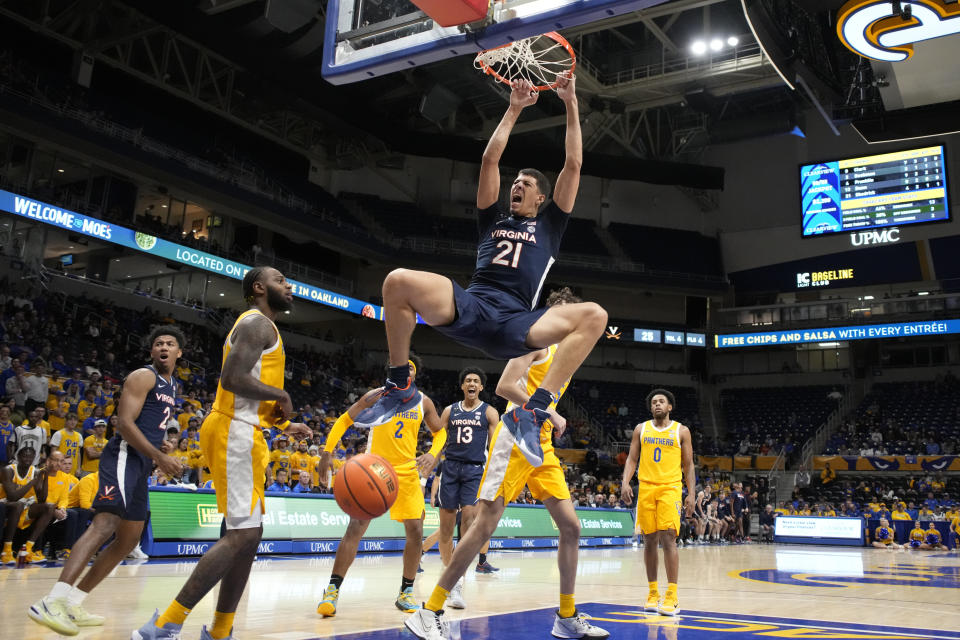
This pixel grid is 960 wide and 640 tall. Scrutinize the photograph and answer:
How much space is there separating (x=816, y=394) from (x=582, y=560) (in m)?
27.1

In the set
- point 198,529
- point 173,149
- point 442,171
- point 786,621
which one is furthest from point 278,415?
point 442,171

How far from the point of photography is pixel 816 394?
3631 cm

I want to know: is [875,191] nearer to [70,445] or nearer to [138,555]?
[138,555]

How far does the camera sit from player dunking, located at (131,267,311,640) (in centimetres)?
403

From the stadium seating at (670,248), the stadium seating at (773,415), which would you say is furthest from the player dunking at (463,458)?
the stadium seating at (670,248)

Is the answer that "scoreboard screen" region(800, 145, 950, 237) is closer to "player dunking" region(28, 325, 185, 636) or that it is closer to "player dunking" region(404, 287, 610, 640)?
"player dunking" region(404, 287, 610, 640)

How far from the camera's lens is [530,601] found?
23.3ft

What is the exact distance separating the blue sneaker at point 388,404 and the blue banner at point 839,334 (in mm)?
33975

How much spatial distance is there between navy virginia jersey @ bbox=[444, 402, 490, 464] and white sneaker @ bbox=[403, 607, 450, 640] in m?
3.73

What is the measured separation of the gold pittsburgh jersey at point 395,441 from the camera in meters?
6.79

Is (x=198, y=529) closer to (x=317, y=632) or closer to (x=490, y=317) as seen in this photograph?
(x=317, y=632)

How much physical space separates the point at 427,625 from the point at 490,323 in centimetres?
179

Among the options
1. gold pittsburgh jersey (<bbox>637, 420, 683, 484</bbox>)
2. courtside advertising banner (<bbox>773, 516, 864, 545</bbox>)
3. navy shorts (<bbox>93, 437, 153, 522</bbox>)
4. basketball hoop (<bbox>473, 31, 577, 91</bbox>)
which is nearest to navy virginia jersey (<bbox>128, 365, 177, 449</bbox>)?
navy shorts (<bbox>93, 437, 153, 522</bbox>)

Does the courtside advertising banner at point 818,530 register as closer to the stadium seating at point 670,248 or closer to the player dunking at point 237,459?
the stadium seating at point 670,248
